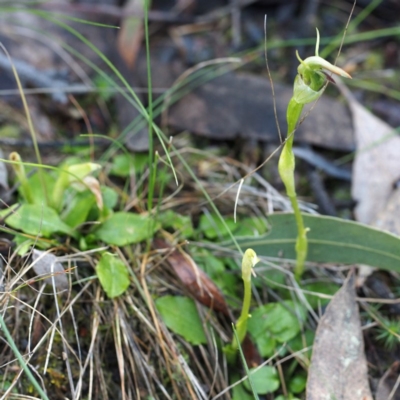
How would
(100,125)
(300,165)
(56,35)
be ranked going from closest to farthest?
1. (300,165)
2. (100,125)
3. (56,35)

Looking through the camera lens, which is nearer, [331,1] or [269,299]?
[269,299]

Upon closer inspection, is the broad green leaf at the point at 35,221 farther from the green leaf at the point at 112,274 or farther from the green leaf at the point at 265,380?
the green leaf at the point at 265,380

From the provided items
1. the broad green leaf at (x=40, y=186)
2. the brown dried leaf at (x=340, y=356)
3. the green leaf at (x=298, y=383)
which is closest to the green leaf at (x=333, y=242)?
the brown dried leaf at (x=340, y=356)

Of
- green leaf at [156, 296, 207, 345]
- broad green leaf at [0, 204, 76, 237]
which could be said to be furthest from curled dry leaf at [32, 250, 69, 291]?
green leaf at [156, 296, 207, 345]

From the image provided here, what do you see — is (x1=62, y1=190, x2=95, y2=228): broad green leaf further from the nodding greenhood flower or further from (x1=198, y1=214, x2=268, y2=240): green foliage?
the nodding greenhood flower

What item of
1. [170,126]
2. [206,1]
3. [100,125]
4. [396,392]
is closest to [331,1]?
[206,1]

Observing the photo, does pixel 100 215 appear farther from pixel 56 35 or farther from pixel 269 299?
pixel 56 35
